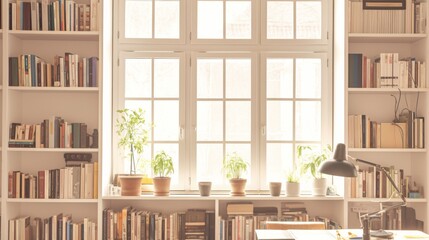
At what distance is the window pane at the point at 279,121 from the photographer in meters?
6.07

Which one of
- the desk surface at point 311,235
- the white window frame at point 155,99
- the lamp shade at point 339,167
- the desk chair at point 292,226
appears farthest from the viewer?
the white window frame at point 155,99

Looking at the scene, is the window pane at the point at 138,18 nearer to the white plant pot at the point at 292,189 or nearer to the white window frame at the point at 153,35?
the white window frame at the point at 153,35

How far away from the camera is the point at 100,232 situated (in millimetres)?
5621

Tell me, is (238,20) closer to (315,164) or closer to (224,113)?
(224,113)

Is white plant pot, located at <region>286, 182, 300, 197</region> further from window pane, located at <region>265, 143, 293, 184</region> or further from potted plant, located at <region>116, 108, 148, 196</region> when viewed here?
potted plant, located at <region>116, 108, 148, 196</region>

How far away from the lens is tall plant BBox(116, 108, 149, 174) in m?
5.78

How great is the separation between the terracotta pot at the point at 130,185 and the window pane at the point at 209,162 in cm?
68

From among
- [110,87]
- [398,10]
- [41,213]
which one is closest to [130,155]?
[110,87]

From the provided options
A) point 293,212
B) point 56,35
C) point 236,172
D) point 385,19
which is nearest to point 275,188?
point 293,212

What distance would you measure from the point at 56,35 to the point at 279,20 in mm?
2246

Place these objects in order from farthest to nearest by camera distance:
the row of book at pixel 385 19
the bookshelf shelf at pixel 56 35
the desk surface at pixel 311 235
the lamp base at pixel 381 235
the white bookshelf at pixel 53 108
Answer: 1. the white bookshelf at pixel 53 108
2. the row of book at pixel 385 19
3. the bookshelf shelf at pixel 56 35
4. the desk surface at pixel 311 235
5. the lamp base at pixel 381 235

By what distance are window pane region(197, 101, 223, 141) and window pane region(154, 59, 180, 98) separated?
31 centimetres

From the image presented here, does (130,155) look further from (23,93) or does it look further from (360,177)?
(360,177)

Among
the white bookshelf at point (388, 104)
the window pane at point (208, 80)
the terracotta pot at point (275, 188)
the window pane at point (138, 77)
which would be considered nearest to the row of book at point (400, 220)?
the white bookshelf at point (388, 104)
